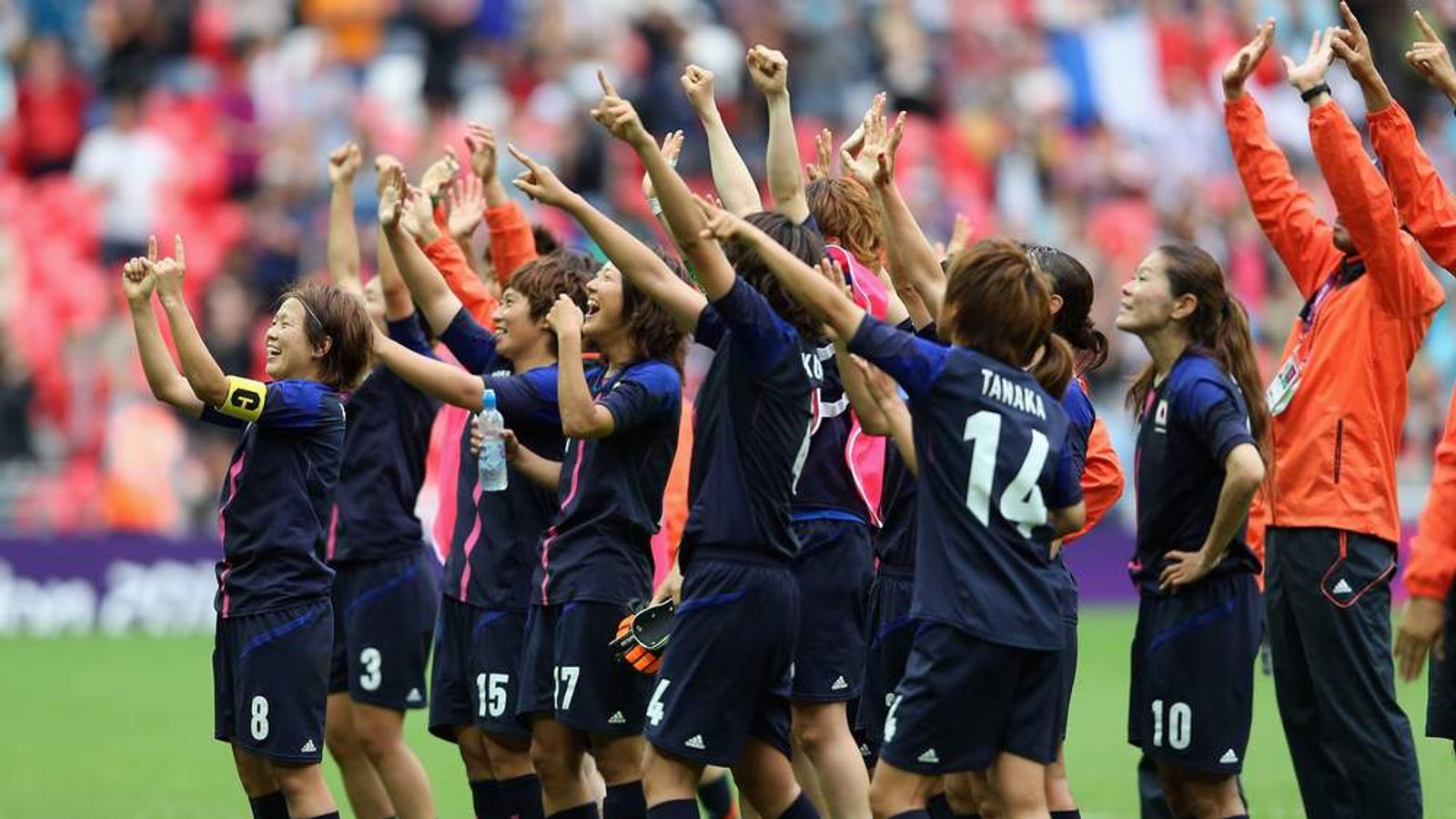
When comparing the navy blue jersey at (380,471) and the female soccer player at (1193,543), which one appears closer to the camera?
the female soccer player at (1193,543)

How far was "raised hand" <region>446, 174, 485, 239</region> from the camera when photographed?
30.7ft

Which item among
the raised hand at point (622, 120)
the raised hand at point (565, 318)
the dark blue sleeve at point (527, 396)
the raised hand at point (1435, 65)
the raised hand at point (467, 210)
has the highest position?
the raised hand at point (467, 210)

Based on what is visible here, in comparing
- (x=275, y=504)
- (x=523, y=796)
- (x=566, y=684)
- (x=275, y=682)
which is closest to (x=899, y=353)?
(x=566, y=684)

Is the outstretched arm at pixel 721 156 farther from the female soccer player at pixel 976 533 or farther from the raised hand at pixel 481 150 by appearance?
the raised hand at pixel 481 150

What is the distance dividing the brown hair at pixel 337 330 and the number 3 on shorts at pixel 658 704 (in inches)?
69.6

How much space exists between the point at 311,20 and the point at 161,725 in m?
10.4

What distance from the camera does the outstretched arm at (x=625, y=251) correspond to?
6672 mm

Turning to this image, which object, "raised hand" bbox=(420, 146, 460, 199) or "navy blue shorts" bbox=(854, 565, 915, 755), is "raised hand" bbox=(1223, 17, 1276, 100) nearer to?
"navy blue shorts" bbox=(854, 565, 915, 755)

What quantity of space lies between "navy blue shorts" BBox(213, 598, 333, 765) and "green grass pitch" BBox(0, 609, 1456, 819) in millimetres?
3011

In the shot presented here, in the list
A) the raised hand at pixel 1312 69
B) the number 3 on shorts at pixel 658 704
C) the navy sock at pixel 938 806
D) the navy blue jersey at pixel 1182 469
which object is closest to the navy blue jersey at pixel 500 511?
the number 3 on shorts at pixel 658 704

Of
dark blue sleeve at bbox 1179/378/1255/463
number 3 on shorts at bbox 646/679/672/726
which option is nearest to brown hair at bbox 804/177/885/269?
dark blue sleeve at bbox 1179/378/1255/463

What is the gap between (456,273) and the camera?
9047 mm

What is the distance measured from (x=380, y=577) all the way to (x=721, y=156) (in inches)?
102

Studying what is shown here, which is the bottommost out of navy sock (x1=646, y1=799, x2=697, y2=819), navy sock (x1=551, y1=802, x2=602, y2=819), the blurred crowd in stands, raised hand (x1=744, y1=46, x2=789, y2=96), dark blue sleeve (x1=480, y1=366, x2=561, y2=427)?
navy sock (x1=646, y1=799, x2=697, y2=819)
